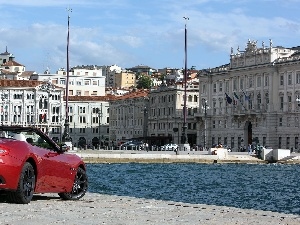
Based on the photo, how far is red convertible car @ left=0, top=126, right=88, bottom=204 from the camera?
12508mm

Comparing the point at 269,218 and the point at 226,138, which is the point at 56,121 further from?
the point at 269,218

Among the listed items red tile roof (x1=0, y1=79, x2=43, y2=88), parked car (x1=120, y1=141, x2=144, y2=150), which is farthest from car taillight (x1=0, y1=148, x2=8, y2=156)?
red tile roof (x1=0, y1=79, x2=43, y2=88)

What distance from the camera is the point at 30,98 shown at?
509ft

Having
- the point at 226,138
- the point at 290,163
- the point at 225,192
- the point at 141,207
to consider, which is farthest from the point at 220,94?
the point at 141,207

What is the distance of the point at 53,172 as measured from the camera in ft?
45.8

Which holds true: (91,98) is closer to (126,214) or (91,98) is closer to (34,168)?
(34,168)

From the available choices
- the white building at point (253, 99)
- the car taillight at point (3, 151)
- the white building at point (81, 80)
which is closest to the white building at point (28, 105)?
the white building at point (81, 80)

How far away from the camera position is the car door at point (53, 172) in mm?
13547

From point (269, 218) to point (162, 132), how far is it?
448 feet

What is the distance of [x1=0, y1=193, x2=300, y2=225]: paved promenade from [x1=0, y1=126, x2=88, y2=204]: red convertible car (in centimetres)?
27

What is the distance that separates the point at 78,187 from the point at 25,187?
2393 mm

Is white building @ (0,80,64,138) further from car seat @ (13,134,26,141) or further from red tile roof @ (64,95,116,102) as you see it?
car seat @ (13,134,26,141)

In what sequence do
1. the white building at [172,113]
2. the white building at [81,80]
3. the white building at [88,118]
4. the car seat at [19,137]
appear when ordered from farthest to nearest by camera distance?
the white building at [81,80] → the white building at [88,118] → the white building at [172,113] → the car seat at [19,137]

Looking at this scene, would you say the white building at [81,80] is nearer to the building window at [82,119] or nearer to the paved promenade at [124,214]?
the building window at [82,119]
